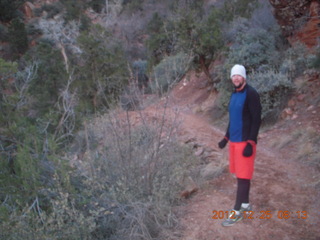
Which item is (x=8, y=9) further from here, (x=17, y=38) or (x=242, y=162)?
(x=242, y=162)

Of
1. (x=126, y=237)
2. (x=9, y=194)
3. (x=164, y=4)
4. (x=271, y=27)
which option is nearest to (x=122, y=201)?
(x=126, y=237)

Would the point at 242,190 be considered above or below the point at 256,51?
below

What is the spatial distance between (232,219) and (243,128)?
0.94m

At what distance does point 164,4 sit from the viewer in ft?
79.2

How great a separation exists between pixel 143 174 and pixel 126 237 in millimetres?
851

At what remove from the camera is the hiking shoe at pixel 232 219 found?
3082 millimetres

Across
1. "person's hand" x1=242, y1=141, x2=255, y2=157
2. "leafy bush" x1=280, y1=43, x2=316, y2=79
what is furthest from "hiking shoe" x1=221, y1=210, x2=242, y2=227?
"leafy bush" x1=280, y1=43, x2=316, y2=79

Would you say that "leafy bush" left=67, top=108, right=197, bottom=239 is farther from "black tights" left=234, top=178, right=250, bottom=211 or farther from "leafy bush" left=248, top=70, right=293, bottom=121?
"leafy bush" left=248, top=70, right=293, bottom=121

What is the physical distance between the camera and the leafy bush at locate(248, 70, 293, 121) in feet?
24.1

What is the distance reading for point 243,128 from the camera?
116 inches

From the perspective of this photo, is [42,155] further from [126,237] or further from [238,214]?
[238,214]

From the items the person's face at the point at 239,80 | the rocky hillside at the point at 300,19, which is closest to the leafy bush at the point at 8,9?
the rocky hillside at the point at 300,19
